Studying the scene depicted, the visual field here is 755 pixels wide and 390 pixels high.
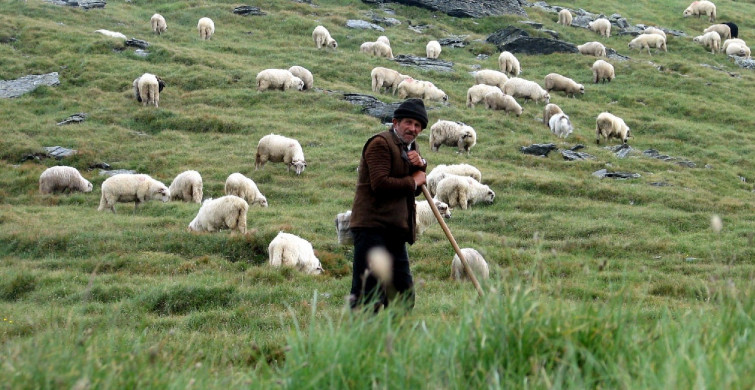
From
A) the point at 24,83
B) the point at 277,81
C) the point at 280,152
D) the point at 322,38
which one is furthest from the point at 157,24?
the point at 280,152

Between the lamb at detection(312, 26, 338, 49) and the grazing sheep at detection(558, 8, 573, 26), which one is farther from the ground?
the grazing sheep at detection(558, 8, 573, 26)

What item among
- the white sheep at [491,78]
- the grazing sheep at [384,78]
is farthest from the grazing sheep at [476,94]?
the grazing sheep at [384,78]

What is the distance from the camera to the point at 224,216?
15.9 m

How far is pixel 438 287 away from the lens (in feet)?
39.5

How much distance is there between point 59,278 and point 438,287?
6245mm

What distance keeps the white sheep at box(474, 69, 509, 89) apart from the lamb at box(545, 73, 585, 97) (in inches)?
79.5

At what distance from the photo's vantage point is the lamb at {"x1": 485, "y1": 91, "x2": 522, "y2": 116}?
100 feet

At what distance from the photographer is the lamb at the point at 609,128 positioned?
90.2 ft

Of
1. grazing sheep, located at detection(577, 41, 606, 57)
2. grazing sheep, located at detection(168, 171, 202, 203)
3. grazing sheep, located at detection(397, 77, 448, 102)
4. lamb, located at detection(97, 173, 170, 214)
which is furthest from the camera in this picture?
grazing sheep, located at detection(577, 41, 606, 57)

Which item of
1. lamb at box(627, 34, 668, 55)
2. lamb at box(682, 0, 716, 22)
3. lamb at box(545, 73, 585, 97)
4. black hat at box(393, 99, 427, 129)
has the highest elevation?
lamb at box(682, 0, 716, 22)

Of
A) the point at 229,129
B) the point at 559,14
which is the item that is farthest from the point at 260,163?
the point at 559,14

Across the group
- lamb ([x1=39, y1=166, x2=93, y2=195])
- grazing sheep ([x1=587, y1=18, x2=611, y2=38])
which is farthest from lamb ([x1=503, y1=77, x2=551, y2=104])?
grazing sheep ([x1=587, y1=18, x2=611, y2=38])

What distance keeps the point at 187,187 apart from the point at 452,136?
29.7ft

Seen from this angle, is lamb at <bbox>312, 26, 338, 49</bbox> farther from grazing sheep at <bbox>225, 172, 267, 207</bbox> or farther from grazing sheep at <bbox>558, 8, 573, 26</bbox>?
grazing sheep at <bbox>225, 172, 267, 207</bbox>
